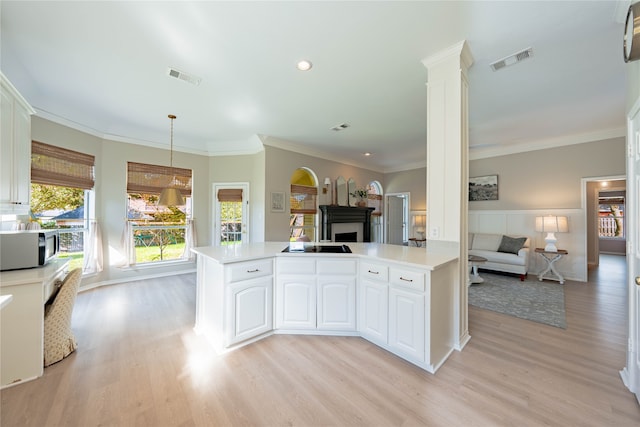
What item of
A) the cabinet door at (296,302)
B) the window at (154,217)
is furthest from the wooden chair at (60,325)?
the window at (154,217)

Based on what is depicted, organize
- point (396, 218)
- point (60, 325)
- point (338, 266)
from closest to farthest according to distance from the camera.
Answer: point (60, 325) < point (338, 266) < point (396, 218)

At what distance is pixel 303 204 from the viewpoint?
18.5 feet

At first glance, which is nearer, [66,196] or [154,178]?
[66,196]

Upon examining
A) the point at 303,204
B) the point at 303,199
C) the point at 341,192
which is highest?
the point at 341,192

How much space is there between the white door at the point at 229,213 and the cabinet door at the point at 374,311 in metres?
3.49

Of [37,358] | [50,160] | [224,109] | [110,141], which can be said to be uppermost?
[224,109]

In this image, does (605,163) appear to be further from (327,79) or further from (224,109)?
(224,109)

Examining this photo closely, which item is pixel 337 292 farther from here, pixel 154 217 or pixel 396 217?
pixel 396 217

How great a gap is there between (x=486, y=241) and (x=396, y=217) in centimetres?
285

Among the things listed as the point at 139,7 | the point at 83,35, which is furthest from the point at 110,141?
the point at 139,7

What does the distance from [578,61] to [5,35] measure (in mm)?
5261

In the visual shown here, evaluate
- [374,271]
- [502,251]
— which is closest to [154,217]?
[374,271]

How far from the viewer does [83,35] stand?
208 centimetres

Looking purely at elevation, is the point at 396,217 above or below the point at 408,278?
above
